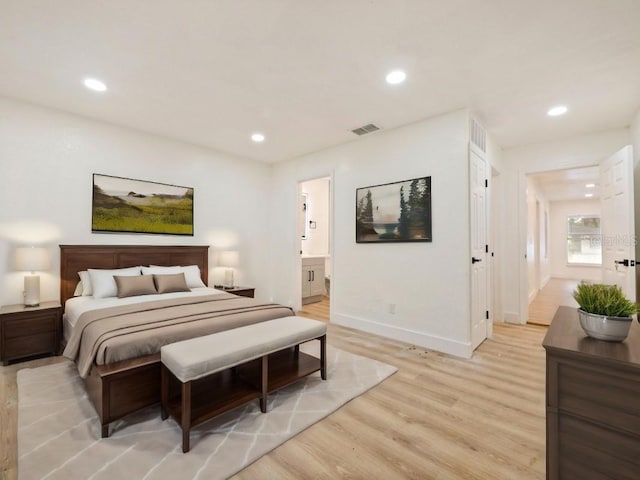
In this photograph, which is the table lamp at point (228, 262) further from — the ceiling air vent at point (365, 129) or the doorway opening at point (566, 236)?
the doorway opening at point (566, 236)

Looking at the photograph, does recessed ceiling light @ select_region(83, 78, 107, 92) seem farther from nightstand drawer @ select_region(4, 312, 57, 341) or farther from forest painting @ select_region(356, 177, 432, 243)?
forest painting @ select_region(356, 177, 432, 243)

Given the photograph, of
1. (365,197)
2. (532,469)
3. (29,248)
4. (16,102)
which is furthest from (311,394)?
(16,102)

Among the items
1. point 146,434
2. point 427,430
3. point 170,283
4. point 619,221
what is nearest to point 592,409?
point 427,430

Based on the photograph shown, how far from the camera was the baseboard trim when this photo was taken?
3.19 m

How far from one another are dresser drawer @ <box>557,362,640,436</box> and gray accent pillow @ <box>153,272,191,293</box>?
3.65m

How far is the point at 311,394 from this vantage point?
238 cm

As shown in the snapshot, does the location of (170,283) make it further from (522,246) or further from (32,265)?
(522,246)

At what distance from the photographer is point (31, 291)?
3.08 m

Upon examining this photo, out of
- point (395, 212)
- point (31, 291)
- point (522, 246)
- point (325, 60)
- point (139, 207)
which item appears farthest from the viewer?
point (522, 246)

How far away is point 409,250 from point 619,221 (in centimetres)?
216

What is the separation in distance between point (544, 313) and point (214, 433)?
5.49 metres

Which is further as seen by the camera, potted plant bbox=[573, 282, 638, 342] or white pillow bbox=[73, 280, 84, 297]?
white pillow bbox=[73, 280, 84, 297]

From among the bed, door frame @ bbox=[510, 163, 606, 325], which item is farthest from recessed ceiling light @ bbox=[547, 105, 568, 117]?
the bed

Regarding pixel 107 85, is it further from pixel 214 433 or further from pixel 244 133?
pixel 214 433
